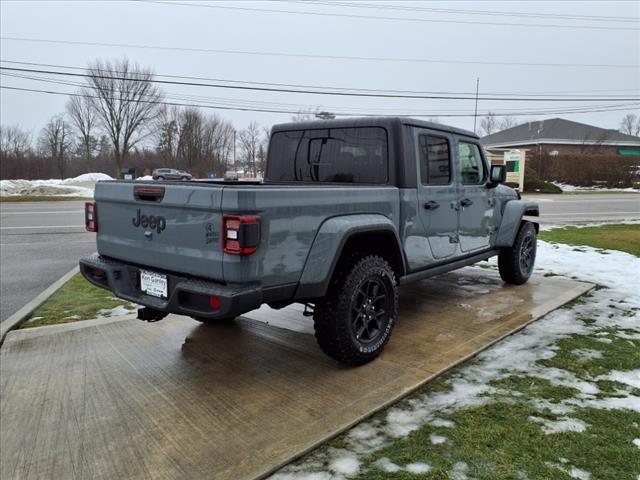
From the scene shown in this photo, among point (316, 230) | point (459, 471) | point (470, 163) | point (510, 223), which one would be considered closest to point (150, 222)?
point (316, 230)

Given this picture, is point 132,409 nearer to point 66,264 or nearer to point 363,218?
point 363,218

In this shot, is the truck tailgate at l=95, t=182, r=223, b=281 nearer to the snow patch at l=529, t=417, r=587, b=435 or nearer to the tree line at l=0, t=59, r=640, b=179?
the snow patch at l=529, t=417, r=587, b=435

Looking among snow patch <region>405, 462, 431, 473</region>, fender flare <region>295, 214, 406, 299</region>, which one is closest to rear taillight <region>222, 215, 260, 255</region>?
fender flare <region>295, 214, 406, 299</region>

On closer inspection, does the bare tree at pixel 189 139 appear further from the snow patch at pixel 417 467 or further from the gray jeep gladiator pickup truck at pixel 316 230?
the snow patch at pixel 417 467

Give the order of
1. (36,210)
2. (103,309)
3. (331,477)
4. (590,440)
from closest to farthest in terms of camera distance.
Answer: (331,477)
(590,440)
(103,309)
(36,210)

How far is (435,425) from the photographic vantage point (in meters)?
2.86

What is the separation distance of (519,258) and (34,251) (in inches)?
350

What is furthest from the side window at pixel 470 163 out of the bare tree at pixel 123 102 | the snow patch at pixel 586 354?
the bare tree at pixel 123 102

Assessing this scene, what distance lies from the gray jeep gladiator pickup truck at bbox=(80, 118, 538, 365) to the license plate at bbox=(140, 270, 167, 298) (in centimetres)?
1

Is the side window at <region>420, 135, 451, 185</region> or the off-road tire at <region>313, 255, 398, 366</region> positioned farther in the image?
the side window at <region>420, 135, 451, 185</region>

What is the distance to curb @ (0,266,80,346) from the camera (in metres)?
4.71

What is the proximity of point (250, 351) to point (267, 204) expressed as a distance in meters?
1.70

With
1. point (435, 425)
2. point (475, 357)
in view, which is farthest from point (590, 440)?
point (475, 357)

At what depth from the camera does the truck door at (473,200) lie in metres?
4.94
